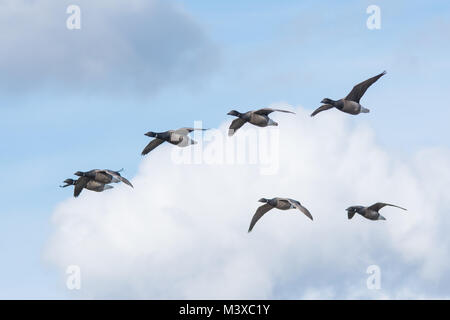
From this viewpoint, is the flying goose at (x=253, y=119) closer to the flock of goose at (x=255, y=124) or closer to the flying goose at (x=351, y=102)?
the flock of goose at (x=255, y=124)

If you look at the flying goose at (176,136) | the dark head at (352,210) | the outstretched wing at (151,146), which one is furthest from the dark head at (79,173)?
the dark head at (352,210)

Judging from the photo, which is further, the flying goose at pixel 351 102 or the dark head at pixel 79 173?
the dark head at pixel 79 173

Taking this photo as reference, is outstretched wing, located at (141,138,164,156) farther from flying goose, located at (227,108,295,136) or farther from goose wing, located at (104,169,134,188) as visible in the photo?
goose wing, located at (104,169,134,188)

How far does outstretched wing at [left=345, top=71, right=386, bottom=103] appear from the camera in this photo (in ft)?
227

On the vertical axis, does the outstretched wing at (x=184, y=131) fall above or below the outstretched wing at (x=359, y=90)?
below

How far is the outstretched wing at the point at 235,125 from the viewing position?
71.6 metres

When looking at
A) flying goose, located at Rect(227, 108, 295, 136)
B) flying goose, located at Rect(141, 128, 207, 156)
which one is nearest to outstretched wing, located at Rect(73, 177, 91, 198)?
flying goose, located at Rect(141, 128, 207, 156)

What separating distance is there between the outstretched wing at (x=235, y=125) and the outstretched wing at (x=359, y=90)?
27.4ft

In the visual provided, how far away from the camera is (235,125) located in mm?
71875

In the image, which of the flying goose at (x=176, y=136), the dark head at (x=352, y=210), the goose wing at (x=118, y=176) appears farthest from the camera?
the dark head at (x=352, y=210)

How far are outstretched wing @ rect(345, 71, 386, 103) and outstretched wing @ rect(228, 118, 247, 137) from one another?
8354 millimetres

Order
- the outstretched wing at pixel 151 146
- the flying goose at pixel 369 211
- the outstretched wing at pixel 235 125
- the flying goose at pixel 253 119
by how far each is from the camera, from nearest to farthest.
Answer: the flying goose at pixel 253 119 → the outstretched wing at pixel 235 125 → the flying goose at pixel 369 211 → the outstretched wing at pixel 151 146
